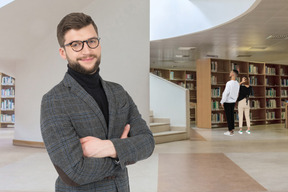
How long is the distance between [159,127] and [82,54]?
5714mm

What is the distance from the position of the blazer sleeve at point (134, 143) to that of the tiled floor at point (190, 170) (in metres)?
1.91

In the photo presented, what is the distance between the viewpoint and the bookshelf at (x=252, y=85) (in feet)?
30.8

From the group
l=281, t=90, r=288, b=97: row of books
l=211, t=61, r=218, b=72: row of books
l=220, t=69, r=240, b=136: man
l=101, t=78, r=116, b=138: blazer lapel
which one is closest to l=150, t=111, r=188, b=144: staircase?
l=220, t=69, r=240, b=136: man

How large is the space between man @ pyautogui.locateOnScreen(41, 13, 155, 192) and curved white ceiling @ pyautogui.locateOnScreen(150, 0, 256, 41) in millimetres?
5421

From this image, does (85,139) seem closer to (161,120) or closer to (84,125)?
(84,125)

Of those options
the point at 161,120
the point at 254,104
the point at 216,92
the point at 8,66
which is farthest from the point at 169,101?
the point at 254,104

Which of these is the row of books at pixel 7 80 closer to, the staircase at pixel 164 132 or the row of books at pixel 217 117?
the staircase at pixel 164 132

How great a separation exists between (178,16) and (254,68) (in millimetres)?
4023

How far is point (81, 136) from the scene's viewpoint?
0.98 metres

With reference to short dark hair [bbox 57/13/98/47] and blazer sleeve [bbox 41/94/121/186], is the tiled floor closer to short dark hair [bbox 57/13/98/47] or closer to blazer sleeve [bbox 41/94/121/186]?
blazer sleeve [bbox 41/94/121/186]

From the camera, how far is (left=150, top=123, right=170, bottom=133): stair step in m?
6.41

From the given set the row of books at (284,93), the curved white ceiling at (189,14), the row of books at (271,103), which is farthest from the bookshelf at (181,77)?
the curved white ceiling at (189,14)

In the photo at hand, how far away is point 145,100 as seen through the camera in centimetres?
559

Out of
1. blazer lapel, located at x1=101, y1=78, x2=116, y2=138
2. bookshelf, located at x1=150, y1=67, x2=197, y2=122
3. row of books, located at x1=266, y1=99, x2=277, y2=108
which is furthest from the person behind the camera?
bookshelf, located at x1=150, y1=67, x2=197, y2=122
